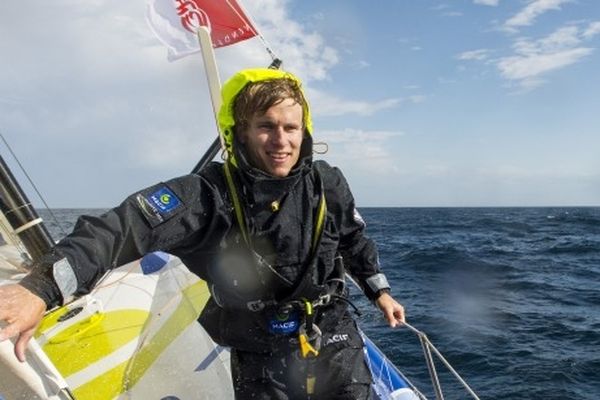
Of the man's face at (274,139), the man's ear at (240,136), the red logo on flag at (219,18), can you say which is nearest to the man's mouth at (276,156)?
the man's face at (274,139)

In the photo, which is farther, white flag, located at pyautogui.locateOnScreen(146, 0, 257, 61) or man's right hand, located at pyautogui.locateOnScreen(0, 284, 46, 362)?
white flag, located at pyautogui.locateOnScreen(146, 0, 257, 61)

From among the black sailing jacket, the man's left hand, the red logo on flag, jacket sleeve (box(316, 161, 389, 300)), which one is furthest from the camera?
the red logo on flag

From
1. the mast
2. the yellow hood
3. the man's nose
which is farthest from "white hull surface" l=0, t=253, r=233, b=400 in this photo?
the man's nose

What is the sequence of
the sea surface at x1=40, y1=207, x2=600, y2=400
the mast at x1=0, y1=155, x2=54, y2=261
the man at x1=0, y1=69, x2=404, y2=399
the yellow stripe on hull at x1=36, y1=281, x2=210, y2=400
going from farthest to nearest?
the sea surface at x1=40, y1=207, x2=600, y2=400 → the mast at x1=0, y1=155, x2=54, y2=261 → the yellow stripe on hull at x1=36, y1=281, x2=210, y2=400 → the man at x1=0, y1=69, x2=404, y2=399

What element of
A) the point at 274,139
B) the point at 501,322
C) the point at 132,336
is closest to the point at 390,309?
the point at 274,139

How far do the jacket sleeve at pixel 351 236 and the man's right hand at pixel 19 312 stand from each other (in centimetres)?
144

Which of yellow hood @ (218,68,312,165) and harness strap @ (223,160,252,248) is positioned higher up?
yellow hood @ (218,68,312,165)

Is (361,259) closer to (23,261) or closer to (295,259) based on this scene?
(295,259)

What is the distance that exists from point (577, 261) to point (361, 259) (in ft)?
69.9

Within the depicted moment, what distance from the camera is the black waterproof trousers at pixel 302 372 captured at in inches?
97.0

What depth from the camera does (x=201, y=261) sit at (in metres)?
2.40

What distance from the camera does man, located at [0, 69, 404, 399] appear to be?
7.31 ft

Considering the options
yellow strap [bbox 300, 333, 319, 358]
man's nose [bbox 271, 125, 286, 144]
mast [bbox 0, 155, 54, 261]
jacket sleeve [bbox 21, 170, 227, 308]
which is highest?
mast [bbox 0, 155, 54, 261]

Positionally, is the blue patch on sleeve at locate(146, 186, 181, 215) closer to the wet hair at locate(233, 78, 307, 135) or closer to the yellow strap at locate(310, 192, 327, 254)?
the wet hair at locate(233, 78, 307, 135)
